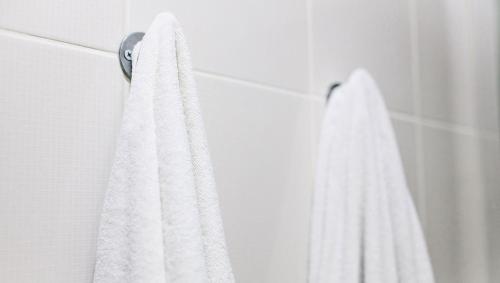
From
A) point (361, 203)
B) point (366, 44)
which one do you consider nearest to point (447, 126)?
point (366, 44)

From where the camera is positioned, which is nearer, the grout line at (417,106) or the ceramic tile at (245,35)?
the ceramic tile at (245,35)

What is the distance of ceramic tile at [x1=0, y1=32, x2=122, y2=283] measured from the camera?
0.47 m

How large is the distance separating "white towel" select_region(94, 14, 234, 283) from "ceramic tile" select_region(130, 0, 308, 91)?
76mm

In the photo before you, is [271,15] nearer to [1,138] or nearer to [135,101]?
[135,101]

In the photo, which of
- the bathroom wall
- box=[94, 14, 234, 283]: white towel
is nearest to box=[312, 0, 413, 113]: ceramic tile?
the bathroom wall

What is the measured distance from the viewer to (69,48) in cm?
52

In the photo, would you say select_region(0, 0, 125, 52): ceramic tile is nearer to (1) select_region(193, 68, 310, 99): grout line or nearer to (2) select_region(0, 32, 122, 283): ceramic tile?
(2) select_region(0, 32, 122, 283): ceramic tile

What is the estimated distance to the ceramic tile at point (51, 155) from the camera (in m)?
0.47

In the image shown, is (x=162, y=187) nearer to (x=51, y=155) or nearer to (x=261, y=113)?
(x=51, y=155)

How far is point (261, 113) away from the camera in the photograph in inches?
27.5

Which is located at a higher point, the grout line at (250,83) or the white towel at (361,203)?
the grout line at (250,83)

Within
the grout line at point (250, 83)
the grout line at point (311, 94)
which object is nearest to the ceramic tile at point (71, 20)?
the grout line at point (250, 83)

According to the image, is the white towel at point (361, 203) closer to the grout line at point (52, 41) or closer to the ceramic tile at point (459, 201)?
the ceramic tile at point (459, 201)

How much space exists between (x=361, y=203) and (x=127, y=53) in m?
0.38
